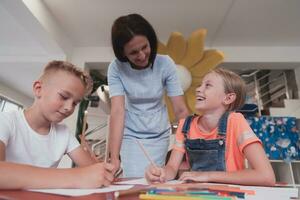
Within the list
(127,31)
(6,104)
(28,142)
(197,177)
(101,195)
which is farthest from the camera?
(6,104)

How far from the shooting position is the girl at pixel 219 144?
0.63m

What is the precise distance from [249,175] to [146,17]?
2.12 m

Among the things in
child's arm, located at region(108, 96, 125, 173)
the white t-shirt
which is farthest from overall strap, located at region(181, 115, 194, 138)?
the white t-shirt

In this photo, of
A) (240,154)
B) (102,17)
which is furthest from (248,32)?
(240,154)

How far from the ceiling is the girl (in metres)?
1.50

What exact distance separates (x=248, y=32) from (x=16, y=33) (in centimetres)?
248

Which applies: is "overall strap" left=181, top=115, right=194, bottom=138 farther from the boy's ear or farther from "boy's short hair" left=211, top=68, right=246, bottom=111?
the boy's ear

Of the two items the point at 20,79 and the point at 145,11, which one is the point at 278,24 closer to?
the point at 145,11

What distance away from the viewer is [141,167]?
997 millimetres

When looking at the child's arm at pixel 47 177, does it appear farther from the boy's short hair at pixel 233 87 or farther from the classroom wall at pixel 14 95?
the classroom wall at pixel 14 95

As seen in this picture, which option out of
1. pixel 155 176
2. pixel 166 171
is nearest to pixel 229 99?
pixel 166 171

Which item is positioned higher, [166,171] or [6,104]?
[6,104]

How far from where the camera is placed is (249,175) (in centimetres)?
63

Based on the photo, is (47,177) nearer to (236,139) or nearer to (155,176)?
(155,176)
